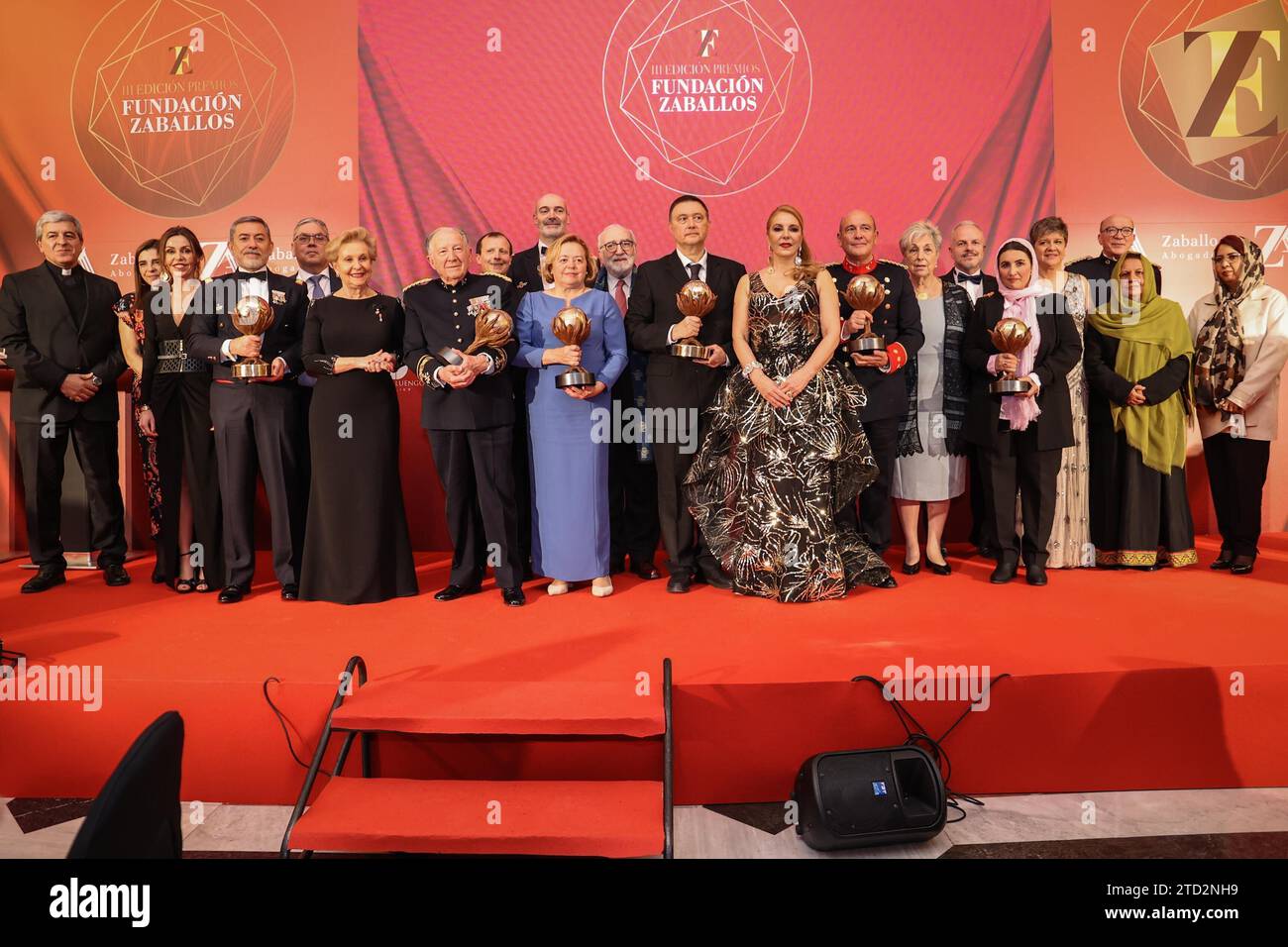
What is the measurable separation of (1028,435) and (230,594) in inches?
166

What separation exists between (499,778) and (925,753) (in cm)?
140

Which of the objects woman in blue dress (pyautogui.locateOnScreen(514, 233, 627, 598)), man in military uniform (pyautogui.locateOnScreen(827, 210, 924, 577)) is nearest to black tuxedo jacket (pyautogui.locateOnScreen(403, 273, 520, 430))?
woman in blue dress (pyautogui.locateOnScreen(514, 233, 627, 598))

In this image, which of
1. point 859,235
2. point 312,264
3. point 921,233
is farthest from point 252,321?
point 921,233

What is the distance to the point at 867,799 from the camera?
104 inches

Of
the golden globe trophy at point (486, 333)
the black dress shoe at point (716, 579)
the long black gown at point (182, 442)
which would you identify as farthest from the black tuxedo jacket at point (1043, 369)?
the long black gown at point (182, 442)

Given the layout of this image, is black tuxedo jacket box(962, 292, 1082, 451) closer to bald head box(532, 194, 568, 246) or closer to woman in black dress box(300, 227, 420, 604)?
bald head box(532, 194, 568, 246)

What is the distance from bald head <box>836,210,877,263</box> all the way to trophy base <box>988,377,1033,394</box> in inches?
37.7

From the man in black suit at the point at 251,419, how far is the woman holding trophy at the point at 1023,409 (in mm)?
3606

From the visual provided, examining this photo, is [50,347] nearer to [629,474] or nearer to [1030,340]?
[629,474]

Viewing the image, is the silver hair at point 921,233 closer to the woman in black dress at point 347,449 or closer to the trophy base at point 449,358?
the trophy base at point 449,358

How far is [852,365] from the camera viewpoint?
4738mm

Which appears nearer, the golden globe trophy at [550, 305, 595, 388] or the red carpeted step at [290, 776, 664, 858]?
the red carpeted step at [290, 776, 664, 858]

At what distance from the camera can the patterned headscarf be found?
16.5 feet

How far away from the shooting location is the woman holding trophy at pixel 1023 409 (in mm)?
4641
